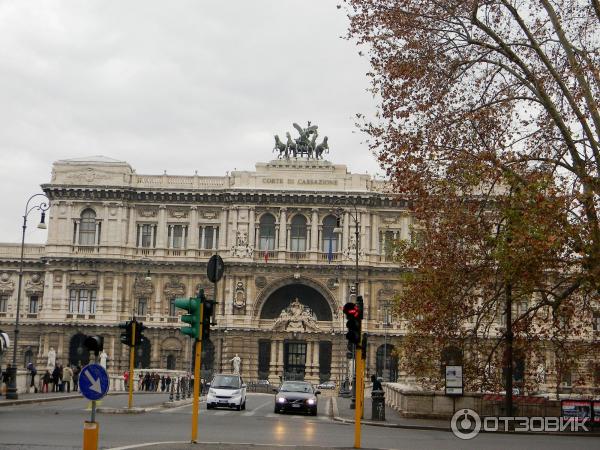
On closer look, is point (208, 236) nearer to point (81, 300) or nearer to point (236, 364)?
point (236, 364)

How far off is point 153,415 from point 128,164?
177 feet

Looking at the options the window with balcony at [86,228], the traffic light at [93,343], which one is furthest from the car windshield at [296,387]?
the window with balcony at [86,228]

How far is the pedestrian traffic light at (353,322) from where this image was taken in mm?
20891

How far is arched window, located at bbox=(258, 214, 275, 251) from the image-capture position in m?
82.5

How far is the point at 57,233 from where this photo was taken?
83.2 metres

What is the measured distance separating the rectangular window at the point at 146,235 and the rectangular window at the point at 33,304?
38.0 ft

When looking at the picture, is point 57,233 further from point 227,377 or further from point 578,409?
point 578,409

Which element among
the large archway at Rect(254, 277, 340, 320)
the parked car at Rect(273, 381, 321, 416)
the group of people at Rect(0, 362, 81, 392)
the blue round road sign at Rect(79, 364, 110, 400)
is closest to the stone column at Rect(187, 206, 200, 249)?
the large archway at Rect(254, 277, 340, 320)

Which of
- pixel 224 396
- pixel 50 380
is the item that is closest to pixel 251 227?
pixel 50 380

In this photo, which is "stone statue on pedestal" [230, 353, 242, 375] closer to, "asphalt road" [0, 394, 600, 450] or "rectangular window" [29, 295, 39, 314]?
"rectangular window" [29, 295, 39, 314]

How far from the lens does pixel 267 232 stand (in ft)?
272

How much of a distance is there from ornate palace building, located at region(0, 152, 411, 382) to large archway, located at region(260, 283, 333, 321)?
0.36 feet

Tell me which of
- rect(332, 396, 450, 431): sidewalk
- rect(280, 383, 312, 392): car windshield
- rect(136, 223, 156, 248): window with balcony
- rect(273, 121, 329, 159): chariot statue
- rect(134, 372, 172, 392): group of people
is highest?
rect(273, 121, 329, 159): chariot statue

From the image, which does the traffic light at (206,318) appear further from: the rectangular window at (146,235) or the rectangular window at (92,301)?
the rectangular window at (92,301)
